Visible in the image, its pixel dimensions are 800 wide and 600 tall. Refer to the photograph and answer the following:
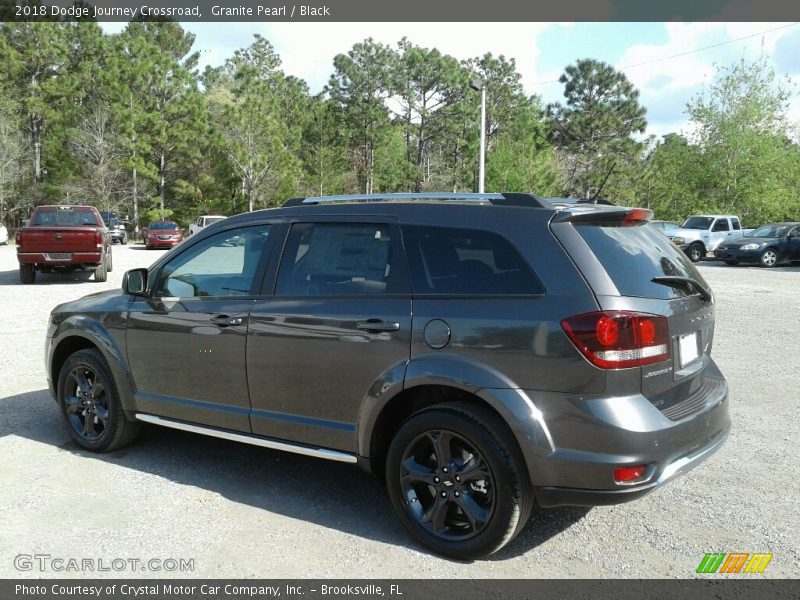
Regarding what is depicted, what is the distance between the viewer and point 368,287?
384 centimetres

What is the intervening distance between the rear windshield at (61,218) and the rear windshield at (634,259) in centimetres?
1658

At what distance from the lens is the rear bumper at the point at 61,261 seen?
54.3ft

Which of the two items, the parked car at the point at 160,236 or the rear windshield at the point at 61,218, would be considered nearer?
the rear windshield at the point at 61,218

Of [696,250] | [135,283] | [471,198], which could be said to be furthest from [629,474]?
[696,250]

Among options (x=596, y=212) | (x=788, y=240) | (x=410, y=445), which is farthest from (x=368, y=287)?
(x=788, y=240)

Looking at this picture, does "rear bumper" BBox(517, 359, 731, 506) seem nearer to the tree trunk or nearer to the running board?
the running board

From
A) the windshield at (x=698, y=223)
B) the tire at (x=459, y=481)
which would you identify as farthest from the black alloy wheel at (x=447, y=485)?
the windshield at (x=698, y=223)

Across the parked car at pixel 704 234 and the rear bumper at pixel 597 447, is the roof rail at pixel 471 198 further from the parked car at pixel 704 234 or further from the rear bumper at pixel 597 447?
the parked car at pixel 704 234

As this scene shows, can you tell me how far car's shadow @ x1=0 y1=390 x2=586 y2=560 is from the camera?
12.7 ft

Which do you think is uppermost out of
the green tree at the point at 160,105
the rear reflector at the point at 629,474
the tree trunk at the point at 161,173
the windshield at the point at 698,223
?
the green tree at the point at 160,105

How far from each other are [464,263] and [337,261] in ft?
2.68

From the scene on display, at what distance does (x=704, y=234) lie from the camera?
28.5 metres

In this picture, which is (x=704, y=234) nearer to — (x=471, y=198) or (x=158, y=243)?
(x=158, y=243)

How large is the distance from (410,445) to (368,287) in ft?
2.88
